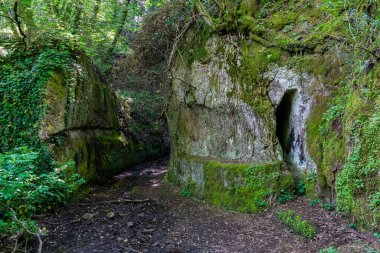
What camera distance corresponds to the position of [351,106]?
534cm

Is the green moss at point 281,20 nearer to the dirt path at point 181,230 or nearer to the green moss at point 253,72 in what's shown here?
the green moss at point 253,72

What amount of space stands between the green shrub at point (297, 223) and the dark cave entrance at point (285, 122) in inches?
75.3

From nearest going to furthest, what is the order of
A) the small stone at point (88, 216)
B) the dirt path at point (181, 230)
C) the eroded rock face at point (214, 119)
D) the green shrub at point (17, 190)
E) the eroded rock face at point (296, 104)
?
the green shrub at point (17, 190) → the dirt path at point (181, 230) → the small stone at point (88, 216) → the eroded rock face at point (296, 104) → the eroded rock face at point (214, 119)

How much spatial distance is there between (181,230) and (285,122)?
3924mm

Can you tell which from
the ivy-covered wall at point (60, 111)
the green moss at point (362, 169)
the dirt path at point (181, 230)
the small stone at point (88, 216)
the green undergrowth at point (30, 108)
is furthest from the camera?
the ivy-covered wall at point (60, 111)

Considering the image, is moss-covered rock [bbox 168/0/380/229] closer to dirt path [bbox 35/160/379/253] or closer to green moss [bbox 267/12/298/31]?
green moss [bbox 267/12/298/31]

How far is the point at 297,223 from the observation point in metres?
5.33

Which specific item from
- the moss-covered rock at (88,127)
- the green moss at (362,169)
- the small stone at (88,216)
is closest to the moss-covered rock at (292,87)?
the green moss at (362,169)

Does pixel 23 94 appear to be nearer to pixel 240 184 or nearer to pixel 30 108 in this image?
pixel 30 108

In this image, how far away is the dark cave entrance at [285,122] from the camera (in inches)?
286

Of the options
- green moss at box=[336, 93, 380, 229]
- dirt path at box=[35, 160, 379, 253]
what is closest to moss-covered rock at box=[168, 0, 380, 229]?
green moss at box=[336, 93, 380, 229]

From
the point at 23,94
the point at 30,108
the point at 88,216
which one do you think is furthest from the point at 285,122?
the point at 23,94

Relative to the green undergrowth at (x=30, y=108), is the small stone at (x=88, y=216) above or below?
below

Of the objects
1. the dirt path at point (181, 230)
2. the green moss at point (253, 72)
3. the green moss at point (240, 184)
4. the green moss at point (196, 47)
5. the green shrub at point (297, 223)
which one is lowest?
the dirt path at point (181, 230)
